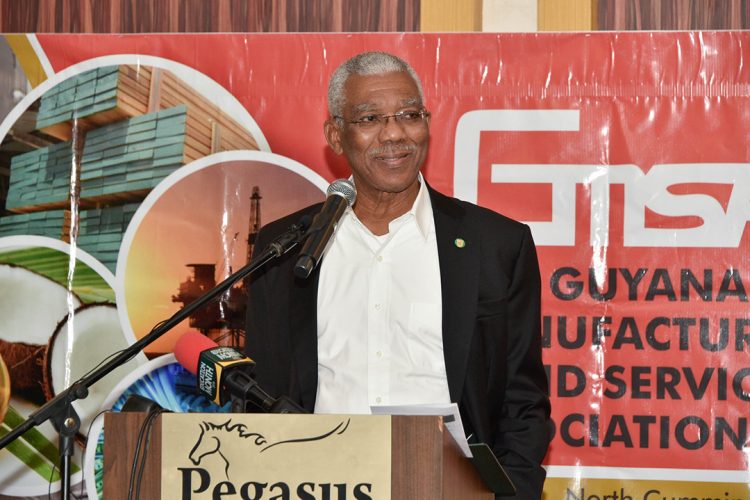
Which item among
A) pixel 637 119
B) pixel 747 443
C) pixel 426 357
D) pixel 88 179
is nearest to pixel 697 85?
pixel 637 119

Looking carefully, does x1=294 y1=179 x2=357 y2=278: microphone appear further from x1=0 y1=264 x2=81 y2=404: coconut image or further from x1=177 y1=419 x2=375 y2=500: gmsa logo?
x1=0 y1=264 x2=81 y2=404: coconut image

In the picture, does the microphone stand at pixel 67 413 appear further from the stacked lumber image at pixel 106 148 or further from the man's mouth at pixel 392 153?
the stacked lumber image at pixel 106 148

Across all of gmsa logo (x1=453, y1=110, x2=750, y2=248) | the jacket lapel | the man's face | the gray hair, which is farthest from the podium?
gmsa logo (x1=453, y1=110, x2=750, y2=248)

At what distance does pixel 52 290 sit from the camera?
3.31 metres

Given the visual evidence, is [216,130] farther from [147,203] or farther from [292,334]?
[292,334]

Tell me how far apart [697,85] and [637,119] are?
224 mm

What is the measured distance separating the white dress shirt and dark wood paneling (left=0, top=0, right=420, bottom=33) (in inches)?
49.5

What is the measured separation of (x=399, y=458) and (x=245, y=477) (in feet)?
0.79

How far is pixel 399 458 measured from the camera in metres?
1.45

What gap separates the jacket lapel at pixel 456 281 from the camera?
86.9 inches

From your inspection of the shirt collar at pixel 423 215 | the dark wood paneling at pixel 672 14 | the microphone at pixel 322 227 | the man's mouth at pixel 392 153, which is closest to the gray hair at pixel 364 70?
the man's mouth at pixel 392 153

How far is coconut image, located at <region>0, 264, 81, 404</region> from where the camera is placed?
3.29 metres

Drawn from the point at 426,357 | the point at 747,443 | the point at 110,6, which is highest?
the point at 110,6

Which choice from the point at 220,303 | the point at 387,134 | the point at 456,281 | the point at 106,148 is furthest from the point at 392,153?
the point at 106,148
